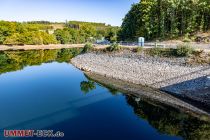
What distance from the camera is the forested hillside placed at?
223 feet

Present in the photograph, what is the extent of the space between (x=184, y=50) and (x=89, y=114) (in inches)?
838

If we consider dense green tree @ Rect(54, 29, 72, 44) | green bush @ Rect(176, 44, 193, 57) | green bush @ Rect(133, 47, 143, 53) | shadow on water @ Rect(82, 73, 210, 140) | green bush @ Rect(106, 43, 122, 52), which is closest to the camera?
shadow on water @ Rect(82, 73, 210, 140)

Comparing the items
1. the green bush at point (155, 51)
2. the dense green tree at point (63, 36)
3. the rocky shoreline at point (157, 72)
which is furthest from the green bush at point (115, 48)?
the dense green tree at point (63, 36)

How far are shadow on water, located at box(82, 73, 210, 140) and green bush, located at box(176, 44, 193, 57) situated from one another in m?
12.8

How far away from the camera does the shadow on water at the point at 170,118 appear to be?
88.6 ft

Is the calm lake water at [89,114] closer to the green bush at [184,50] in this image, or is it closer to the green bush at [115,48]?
the green bush at [184,50]

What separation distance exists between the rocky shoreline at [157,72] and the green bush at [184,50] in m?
1.17

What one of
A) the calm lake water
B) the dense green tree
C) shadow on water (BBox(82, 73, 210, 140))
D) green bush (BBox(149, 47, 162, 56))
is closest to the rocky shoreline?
green bush (BBox(149, 47, 162, 56))

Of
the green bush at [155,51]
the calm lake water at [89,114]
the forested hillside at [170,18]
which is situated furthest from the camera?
the forested hillside at [170,18]

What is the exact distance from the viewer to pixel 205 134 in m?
26.4

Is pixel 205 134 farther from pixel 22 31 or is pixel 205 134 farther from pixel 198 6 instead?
pixel 22 31

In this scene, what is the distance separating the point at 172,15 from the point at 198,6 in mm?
5982

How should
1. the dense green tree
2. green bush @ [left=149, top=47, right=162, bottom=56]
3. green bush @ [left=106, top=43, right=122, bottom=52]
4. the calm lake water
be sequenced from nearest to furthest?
the calm lake water, green bush @ [left=149, top=47, right=162, bottom=56], green bush @ [left=106, top=43, right=122, bottom=52], the dense green tree

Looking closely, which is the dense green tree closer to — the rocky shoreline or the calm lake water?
the rocky shoreline
